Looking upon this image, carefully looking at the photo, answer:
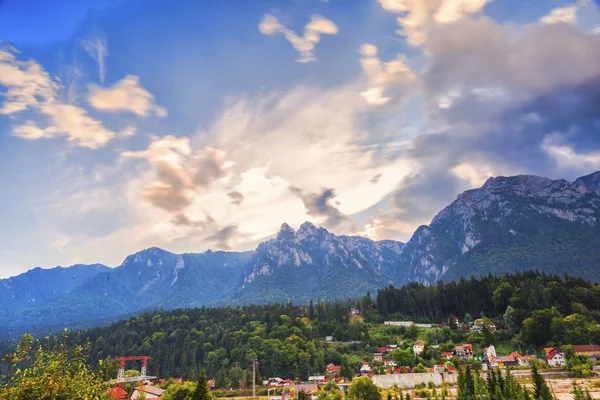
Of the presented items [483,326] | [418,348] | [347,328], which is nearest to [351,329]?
[347,328]

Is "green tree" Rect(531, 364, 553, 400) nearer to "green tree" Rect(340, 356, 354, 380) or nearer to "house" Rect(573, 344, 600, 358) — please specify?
"house" Rect(573, 344, 600, 358)

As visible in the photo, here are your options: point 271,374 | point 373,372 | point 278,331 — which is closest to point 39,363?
point 373,372

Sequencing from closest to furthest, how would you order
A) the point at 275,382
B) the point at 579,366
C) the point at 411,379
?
the point at 579,366 < the point at 411,379 < the point at 275,382

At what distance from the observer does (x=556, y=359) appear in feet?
269

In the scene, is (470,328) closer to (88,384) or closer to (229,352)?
(229,352)

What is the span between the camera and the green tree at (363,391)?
6297cm

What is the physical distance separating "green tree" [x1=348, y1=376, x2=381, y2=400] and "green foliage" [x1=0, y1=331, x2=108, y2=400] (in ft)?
182

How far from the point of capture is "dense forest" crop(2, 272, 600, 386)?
97394 mm

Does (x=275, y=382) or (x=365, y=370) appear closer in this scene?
(x=365, y=370)

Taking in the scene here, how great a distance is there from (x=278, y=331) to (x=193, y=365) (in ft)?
96.3

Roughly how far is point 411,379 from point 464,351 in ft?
76.3

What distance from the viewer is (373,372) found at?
89500 millimetres

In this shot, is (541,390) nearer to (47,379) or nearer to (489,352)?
(489,352)

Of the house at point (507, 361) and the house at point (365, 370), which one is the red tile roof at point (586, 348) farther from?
the house at point (365, 370)
